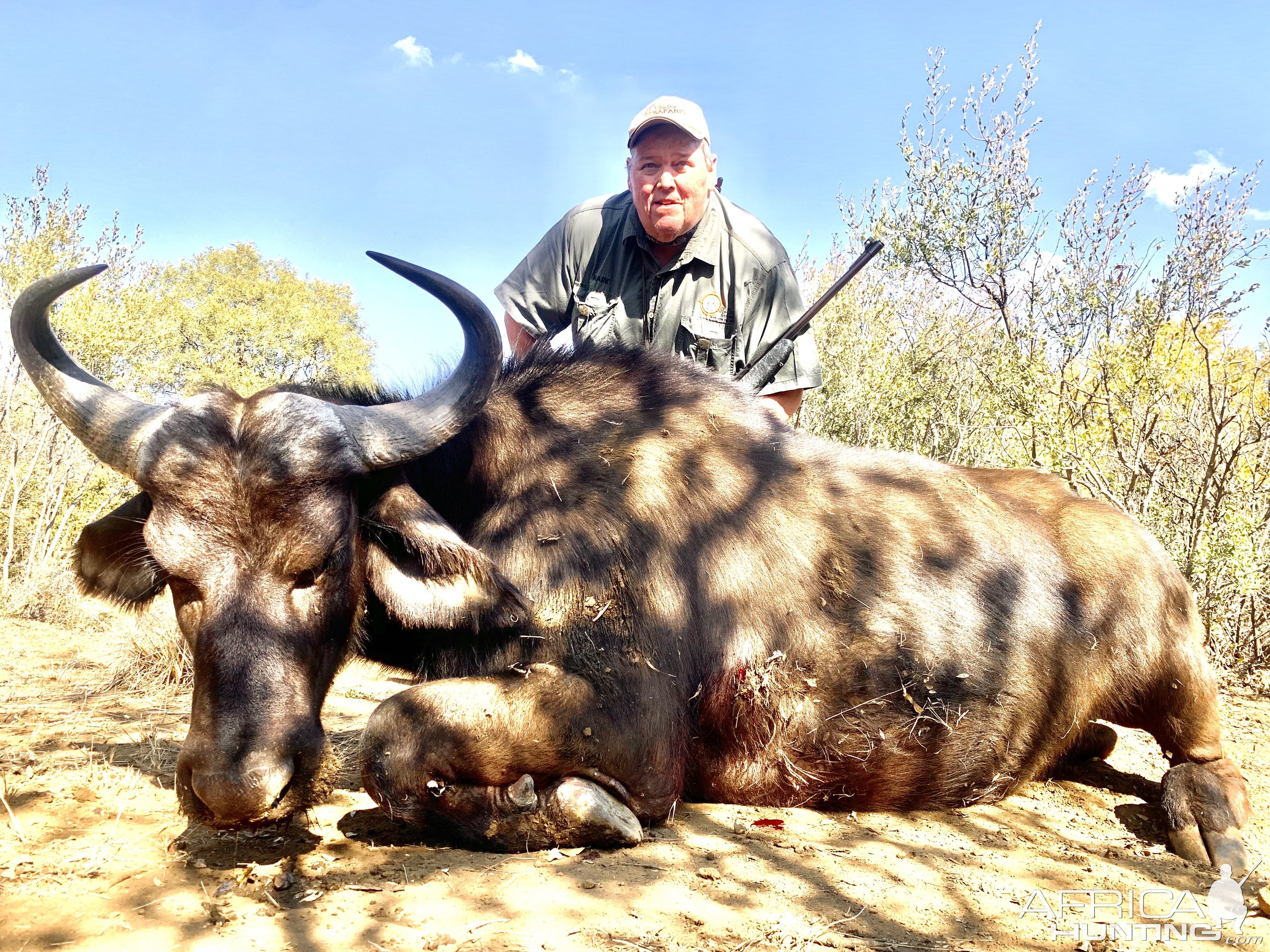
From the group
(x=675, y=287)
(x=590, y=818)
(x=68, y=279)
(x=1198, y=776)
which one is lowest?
(x=590, y=818)

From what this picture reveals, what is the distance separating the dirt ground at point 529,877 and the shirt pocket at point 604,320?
8.55 feet

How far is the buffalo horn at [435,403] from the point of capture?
3.29 metres

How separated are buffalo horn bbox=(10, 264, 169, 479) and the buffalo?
11 millimetres

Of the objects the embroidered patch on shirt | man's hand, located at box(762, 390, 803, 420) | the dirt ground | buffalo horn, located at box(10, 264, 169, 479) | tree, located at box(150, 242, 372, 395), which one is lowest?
the dirt ground

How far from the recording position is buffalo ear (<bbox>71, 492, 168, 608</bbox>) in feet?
11.7

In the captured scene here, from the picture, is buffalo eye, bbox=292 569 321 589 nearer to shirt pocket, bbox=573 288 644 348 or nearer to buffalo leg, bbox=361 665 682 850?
buffalo leg, bbox=361 665 682 850

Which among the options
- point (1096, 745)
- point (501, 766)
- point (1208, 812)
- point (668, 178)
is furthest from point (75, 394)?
point (1096, 745)

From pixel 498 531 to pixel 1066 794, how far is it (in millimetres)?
3141

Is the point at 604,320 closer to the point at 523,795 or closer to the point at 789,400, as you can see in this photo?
the point at 789,400

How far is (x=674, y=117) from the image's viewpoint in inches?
222

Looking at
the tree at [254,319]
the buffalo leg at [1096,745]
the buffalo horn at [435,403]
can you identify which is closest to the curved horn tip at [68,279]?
the buffalo horn at [435,403]

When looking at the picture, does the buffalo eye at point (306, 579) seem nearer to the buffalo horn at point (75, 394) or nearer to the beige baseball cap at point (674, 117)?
the buffalo horn at point (75, 394)

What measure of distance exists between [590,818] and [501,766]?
352 millimetres

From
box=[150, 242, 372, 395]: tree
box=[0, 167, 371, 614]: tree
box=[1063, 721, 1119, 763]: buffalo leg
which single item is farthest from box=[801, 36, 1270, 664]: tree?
box=[150, 242, 372, 395]: tree
